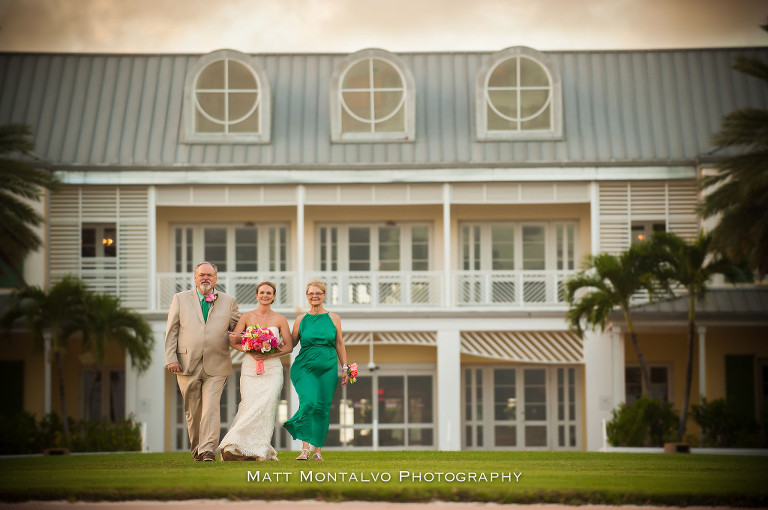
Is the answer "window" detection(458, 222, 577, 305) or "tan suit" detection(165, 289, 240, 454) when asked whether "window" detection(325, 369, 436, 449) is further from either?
"tan suit" detection(165, 289, 240, 454)

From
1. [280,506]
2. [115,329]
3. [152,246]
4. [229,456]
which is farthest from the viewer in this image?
[152,246]

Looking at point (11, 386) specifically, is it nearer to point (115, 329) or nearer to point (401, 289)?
point (115, 329)

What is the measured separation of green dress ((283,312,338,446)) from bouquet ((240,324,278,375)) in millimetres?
374

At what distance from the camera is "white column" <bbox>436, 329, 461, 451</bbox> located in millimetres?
27203

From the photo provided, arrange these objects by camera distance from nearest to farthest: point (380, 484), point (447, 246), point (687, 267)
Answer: point (380, 484), point (687, 267), point (447, 246)

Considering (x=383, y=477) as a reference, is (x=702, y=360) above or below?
above

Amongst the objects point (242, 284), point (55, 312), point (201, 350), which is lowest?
point (201, 350)

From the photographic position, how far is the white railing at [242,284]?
2831 centimetres

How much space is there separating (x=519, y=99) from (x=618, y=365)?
6906mm

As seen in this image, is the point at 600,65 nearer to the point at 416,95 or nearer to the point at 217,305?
the point at 416,95

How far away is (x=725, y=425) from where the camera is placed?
2470 cm

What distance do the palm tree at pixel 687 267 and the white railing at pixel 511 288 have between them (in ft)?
10.7

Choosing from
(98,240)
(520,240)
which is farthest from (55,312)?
(520,240)

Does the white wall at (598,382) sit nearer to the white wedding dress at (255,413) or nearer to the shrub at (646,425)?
the shrub at (646,425)
